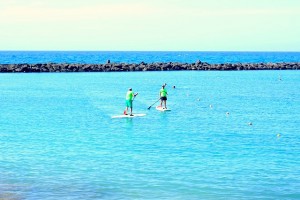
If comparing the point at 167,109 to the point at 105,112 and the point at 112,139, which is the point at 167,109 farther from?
the point at 112,139

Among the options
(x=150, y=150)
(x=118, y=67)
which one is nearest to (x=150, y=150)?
(x=150, y=150)

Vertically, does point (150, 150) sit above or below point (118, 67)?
below

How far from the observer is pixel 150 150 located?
25859 mm

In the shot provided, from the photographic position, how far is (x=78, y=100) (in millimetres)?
49344

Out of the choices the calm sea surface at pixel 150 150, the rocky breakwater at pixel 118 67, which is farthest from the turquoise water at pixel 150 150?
the rocky breakwater at pixel 118 67

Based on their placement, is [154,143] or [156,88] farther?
[156,88]

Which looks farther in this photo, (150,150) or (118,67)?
(118,67)

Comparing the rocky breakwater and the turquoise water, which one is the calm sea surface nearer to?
the turquoise water

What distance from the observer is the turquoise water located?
19.2 metres

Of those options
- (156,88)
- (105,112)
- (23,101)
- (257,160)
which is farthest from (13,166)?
(156,88)

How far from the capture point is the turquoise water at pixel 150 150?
1922 centimetres

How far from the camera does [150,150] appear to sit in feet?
84.8

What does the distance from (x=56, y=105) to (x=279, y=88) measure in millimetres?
26168

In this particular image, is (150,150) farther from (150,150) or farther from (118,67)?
(118,67)
